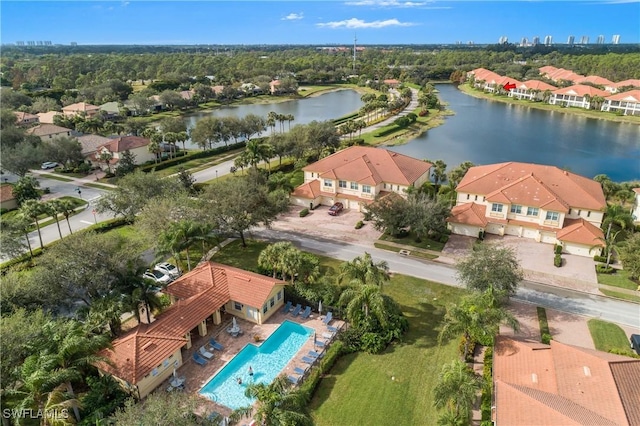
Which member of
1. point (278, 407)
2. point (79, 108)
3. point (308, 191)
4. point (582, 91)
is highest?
point (582, 91)

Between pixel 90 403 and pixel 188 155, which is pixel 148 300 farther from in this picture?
pixel 188 155

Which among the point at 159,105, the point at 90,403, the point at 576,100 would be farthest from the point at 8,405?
the point at 576,100

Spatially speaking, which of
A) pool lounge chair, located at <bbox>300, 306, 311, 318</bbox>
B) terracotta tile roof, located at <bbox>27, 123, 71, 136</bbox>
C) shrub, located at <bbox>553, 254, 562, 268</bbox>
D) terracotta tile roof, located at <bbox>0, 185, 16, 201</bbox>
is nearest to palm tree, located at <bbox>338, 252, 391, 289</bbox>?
pool lounge chair, located at <bbox>300, 306, 311, 318</bbox>

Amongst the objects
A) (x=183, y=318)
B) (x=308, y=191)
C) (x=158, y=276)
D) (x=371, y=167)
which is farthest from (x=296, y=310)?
(x=371, y=167)

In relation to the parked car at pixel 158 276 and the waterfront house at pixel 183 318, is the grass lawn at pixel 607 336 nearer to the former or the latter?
the waterfront house at pixel 183 318

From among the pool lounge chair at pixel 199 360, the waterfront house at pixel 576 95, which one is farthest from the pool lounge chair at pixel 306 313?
the waterfront house at pixel 576 95

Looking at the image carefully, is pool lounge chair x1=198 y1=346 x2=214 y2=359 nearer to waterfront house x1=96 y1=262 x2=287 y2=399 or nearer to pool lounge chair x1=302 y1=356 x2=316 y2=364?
waterfront house x1=96 y1=262 x2=287 y2=399

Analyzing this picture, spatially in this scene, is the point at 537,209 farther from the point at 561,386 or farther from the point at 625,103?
the point at 625,103
